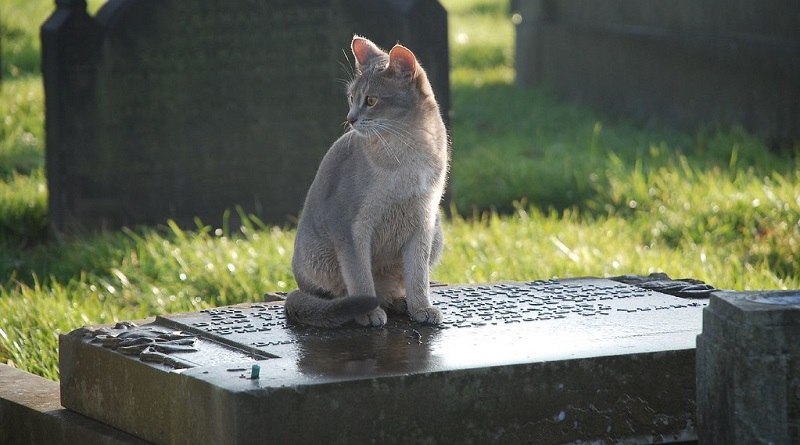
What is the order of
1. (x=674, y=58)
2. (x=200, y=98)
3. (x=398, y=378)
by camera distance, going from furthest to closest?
(x=674, y=58), (x=200, y=98), (x=398, y=378)

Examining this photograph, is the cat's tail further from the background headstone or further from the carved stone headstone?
the background headstone

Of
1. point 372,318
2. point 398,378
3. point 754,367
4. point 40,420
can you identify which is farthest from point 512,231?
point 754,367

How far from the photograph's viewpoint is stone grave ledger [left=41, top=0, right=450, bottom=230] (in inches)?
287

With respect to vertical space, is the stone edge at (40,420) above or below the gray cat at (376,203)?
below

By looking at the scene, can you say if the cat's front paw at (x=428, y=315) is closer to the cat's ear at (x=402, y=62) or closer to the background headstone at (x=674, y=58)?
the cat's ear at (x=402, y=62)

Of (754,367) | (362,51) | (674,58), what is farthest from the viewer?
(674,58)

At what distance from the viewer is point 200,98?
7617 mm

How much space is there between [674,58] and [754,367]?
7.81 meters

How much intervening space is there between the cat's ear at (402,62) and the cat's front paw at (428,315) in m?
0.85

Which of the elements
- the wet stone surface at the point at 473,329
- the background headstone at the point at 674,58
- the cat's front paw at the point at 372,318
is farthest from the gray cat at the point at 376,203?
the background headstone at the point at 674,58

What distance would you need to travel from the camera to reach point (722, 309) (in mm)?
3416

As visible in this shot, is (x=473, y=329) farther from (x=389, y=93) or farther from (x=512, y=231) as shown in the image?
(x=512, y=231)

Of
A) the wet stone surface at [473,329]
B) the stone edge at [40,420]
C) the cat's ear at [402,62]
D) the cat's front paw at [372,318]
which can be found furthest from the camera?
the cat's ear at [402,62]

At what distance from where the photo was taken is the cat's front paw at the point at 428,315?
4.33 meters
